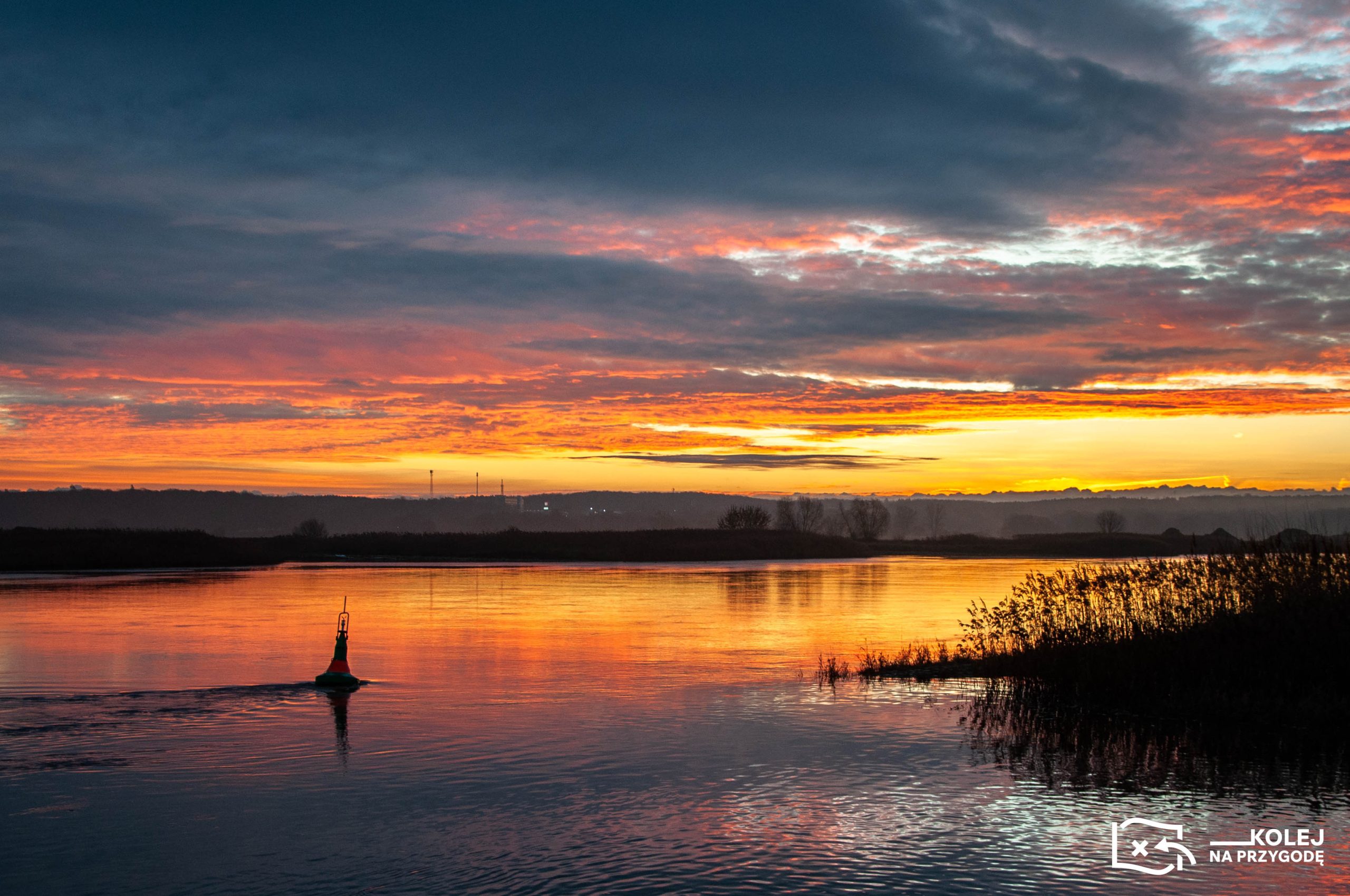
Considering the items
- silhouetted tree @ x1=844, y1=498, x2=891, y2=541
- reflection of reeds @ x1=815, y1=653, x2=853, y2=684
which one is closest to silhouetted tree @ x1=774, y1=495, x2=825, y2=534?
silhouetted tree @ x1=844, y1=498, x2=891, y2=541

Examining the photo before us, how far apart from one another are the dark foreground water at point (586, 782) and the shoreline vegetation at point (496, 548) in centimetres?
5432

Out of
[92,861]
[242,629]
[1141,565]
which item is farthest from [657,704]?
[242,629]

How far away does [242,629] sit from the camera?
2938cm

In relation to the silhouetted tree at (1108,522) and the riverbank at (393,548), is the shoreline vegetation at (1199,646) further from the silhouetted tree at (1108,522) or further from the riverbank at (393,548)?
the silhouetted tree at (1108,522)

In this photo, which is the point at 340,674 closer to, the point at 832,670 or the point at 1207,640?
the point at 832,670

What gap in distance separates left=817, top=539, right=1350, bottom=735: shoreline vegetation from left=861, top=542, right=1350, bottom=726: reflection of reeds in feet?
0.07

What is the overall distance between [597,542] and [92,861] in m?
95.4

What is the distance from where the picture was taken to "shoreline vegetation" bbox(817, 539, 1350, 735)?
53.4ft

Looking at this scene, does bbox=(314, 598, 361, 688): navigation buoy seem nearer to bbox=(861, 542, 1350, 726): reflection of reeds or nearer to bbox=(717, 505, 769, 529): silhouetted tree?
bbox=(861, 542, 1350, 726): reflection of reeds

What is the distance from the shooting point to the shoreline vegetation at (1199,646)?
16266 mm

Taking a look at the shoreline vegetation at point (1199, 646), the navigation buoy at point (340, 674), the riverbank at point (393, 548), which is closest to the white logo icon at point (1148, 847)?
the shoreline vegetation at point (1199, 646)

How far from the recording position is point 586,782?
40.2ft

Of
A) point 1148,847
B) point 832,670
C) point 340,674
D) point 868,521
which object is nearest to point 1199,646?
point 832,670

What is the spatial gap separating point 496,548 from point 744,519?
42720mm
